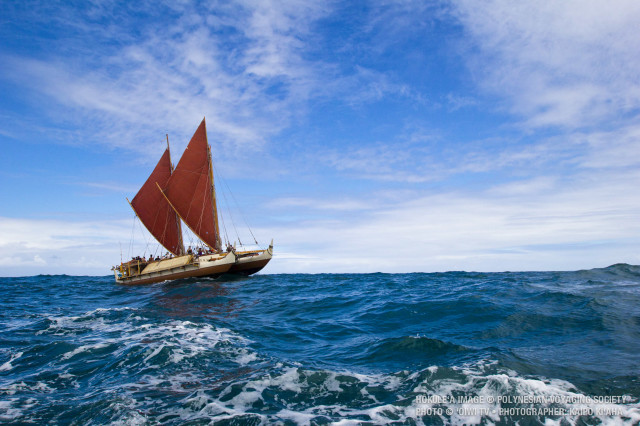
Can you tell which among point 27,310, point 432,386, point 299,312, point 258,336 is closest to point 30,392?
point 258,336

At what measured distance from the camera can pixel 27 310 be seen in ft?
68.5

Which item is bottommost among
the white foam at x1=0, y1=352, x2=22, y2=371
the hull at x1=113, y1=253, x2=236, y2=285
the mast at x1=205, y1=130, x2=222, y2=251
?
the white foam at x1=0, y1=352, x2=22, y2=371

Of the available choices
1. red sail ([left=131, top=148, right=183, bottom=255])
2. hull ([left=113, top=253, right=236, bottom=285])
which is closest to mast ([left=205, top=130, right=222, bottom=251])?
hull ([left=113, top=253, right=236, bottom=285])

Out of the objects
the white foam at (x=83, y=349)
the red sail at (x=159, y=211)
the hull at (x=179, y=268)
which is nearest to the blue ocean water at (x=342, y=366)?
the white foam at (x=83, y=349)

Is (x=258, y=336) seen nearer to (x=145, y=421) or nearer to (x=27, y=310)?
(x=145, y=421)

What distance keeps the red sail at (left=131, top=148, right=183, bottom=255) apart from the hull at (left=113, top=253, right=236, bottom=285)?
208 inches

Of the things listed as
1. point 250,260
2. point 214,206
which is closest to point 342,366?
point 250,260

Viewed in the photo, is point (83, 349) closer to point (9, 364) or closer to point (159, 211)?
point (9, 364)

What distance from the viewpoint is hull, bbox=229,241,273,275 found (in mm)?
39938

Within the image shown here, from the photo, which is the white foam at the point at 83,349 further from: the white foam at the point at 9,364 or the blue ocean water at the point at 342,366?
the white foam at the point at 9,364

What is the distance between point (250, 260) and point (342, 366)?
3187 centimetres

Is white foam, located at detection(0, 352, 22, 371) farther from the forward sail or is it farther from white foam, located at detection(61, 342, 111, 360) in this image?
the forward sail

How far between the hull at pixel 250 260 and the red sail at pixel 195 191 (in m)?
5.55

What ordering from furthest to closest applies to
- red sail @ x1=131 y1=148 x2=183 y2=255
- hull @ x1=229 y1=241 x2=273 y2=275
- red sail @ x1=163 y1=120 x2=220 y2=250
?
1. red sail @ x1=131 y1=148 x2=183 y2=255
2. red sail @ x1=163 y1=120 x2=220 y2=250
3. hull @ x1=229 y1=241 x2=273 y2=275
